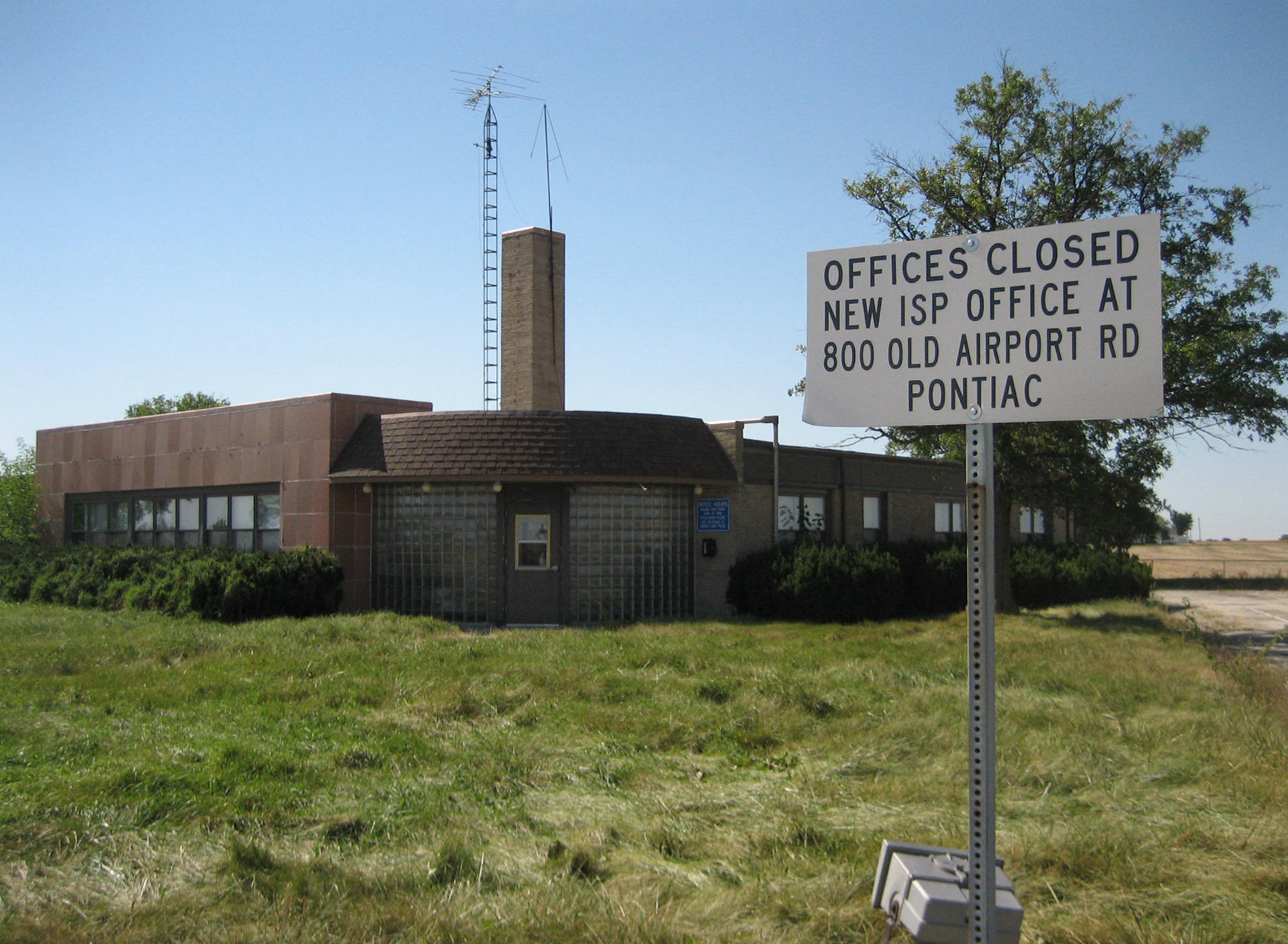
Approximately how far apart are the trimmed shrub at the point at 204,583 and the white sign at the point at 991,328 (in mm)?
16636

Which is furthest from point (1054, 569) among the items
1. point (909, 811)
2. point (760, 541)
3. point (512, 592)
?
point (909, 811)

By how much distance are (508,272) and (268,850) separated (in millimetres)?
20462

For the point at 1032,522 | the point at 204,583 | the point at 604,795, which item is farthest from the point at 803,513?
the point at 604,795

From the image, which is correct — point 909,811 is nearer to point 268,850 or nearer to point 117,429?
point 268,850

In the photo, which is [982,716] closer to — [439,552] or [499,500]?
[499,500]

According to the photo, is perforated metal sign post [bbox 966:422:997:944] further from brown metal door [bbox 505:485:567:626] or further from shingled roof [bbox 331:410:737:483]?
brown metal door [bbox 505:485:567:626]

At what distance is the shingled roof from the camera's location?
757 inches

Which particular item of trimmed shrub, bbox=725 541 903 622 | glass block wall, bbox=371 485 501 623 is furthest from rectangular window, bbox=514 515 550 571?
trimmed shrub, bbox=725 541 903 622

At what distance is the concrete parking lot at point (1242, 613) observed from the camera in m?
18.5

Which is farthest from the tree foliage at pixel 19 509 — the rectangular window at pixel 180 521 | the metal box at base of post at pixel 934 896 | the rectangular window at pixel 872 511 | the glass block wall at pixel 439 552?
the metal box at base of post at pixel 934 896

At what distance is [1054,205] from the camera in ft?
64.0

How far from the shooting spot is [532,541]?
1983 centimetres

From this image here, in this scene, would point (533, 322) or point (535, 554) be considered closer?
point (535, 554)

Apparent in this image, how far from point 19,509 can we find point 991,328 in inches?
1223
